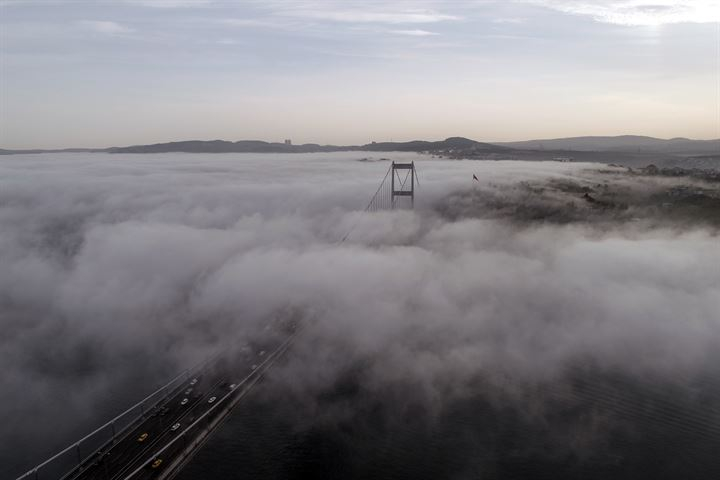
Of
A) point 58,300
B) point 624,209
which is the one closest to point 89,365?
point 58,300

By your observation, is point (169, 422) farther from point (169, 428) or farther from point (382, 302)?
point (382, 302)

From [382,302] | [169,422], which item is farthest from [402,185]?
[169,422]

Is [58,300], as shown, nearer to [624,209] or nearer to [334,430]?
[334,430]

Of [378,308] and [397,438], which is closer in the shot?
[397,438]

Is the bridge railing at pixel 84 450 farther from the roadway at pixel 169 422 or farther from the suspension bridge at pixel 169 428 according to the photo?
the roadway at pixel 169 422

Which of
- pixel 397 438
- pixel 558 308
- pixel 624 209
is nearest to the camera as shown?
pixel 397 438

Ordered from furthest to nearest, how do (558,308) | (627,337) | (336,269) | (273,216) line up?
1. (273,216)
2. (336,269)
3. (558,308)
4. (627,337)

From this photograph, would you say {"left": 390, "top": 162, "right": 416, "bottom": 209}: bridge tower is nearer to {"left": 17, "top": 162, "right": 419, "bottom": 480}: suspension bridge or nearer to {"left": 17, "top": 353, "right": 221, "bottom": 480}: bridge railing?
{"left": 17, "top": 162, "right": 419, "bottom": 480}: suspension bridge
